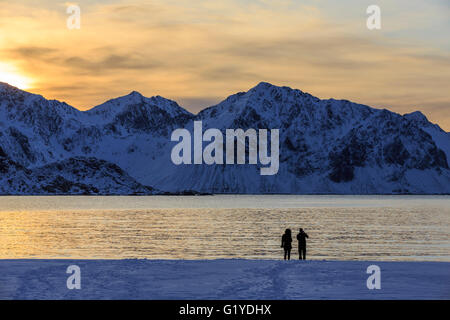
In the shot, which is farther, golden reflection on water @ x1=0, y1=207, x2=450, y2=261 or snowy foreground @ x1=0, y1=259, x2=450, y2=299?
golden reflection on water @ x1=0, y1=207, x2=450, y2=261

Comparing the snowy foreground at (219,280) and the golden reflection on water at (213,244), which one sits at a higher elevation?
the snowy foreground at (219,280)

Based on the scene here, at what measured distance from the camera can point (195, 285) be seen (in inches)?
1316

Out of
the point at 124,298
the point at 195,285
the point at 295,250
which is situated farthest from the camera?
the point at 295,250

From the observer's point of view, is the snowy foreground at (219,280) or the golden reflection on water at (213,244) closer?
the snowy foreground at (219,280)

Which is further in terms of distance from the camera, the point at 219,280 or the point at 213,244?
the point at 213,244

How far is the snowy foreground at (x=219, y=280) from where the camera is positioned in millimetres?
30656

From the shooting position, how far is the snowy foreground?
1207 inches

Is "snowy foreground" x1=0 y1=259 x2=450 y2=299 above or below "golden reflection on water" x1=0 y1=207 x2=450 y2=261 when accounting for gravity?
above

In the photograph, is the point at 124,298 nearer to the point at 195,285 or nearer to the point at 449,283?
the point at 195,285

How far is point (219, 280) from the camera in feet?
115

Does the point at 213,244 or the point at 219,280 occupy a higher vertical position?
the point at 219,280
